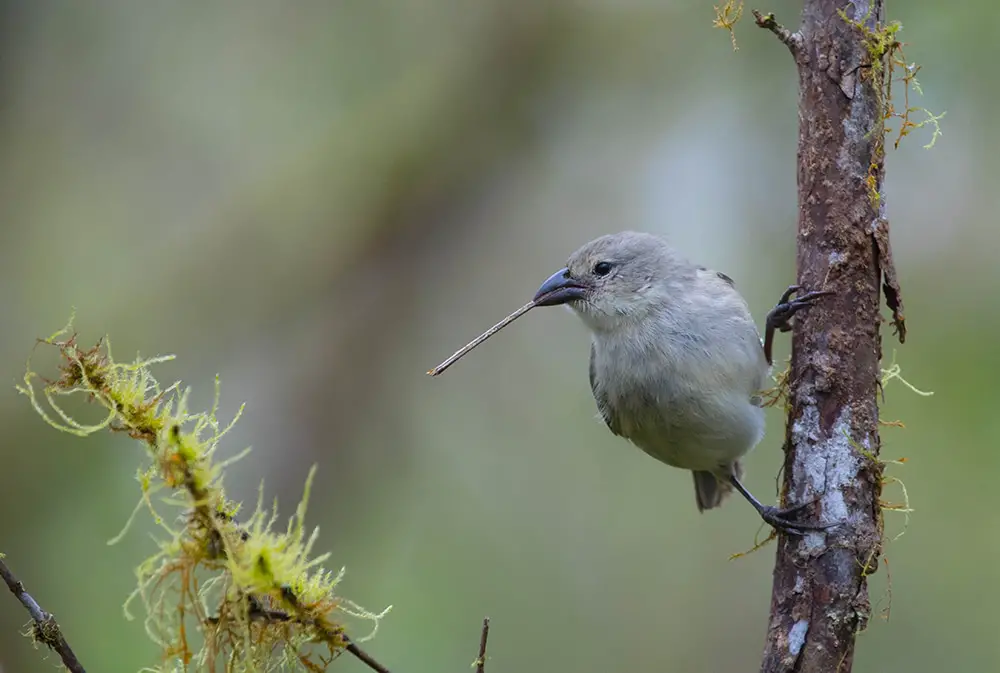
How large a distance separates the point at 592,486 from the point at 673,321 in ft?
13.6

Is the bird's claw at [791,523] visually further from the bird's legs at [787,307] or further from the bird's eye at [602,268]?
the bird's eye at [602,268]

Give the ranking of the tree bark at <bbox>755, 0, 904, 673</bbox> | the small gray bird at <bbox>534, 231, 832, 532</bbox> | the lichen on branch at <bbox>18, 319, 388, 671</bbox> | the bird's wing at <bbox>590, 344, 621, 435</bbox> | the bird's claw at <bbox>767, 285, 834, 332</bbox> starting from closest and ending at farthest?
the lichen on branch at <bbox>18, 319, 388, 671</bbox> < the tree bark at <bbox>755, 0, 904, 673</bbox> < the bird's claw at <bbox>767, 285, 834, 332</bbox> < the small gray bird at <bbox>534, 231, 832, 532</bbox> < the bird's wing at <bbox>590, 344, 621, 435</bbox>

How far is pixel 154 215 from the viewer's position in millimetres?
7918

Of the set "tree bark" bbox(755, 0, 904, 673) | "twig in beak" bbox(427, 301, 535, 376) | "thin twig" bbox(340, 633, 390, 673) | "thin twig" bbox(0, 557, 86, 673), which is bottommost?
"thin twig" bbox(0, 557, 86, 673)

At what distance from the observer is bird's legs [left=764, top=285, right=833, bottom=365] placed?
3474 millimetres

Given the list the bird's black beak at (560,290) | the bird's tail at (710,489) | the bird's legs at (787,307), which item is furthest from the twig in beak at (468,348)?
the bird's tail at (710,489)

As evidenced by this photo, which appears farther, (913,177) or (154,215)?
(154,215)

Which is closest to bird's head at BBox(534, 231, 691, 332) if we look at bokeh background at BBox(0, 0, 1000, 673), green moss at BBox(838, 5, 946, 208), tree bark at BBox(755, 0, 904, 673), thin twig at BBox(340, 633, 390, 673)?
tree bark at BBox(755, 0, 904, 673)

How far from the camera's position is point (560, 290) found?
483 cm

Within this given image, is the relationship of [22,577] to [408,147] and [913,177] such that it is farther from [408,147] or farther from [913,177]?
[913,177]

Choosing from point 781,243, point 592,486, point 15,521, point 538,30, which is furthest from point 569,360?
point 15,521

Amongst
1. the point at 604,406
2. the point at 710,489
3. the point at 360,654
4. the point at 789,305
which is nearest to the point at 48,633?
the point at 360,654

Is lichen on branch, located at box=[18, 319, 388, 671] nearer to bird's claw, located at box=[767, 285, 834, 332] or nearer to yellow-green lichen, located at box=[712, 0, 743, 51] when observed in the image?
bird's claw, located at box=[767, 285, 834, 332]

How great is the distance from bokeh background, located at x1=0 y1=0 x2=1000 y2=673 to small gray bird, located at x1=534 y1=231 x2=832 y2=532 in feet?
9.16
